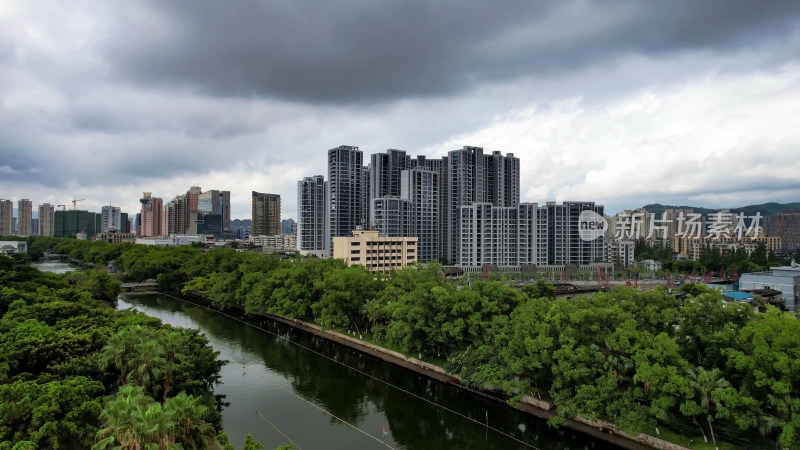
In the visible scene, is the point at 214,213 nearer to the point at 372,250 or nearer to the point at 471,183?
the point at 471,183

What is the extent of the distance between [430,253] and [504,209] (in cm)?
1583

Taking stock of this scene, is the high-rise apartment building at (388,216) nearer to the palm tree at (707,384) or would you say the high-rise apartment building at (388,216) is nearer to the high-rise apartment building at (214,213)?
the palm tree at (707,384)

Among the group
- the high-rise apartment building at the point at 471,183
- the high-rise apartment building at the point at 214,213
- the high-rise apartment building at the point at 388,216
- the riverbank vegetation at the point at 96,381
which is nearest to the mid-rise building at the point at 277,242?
the high-rise apartment building at the point at 214,213

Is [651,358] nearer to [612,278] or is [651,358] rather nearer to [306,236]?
[612,278]

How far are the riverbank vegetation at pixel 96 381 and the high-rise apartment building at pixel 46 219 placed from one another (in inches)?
6847

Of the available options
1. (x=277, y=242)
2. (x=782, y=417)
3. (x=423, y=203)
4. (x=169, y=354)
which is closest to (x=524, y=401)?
(x=782, y=417)

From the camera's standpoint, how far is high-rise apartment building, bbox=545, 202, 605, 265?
248ft

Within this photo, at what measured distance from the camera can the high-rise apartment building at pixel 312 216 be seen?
88.7 meters

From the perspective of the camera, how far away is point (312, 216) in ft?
297

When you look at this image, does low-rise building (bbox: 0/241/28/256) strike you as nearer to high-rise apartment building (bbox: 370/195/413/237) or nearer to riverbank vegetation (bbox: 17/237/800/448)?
high-rise apartment building (bbox: 370/195/413/237)

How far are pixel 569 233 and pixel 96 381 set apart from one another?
70839mm

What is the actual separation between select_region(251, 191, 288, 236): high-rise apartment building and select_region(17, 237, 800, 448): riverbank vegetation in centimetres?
13983

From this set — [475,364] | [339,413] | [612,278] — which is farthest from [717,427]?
[612,278]

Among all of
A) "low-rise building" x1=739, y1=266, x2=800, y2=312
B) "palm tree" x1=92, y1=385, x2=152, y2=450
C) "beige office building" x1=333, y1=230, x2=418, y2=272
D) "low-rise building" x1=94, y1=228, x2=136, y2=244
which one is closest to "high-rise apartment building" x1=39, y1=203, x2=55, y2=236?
"low-rise building" x1=94, y1=228, x2=136, y2=244
